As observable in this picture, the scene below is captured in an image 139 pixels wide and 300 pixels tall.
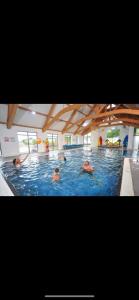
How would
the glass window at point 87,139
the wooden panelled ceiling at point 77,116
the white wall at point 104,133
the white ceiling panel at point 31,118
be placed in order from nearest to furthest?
the wooden panelled ceiling at point 77,116, the white wall at point 104,133, the white ceiling panel at point 31,118, the glass window at point 87,139

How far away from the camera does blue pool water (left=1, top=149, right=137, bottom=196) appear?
286 centimetres

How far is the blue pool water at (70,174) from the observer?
2865mm

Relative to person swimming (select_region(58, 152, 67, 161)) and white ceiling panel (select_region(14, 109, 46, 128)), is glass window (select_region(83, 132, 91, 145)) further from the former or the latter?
white ceiling panel (select_region(14, 109, 46, 128))

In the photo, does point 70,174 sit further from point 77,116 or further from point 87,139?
point 77,116

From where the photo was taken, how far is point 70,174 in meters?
4.48

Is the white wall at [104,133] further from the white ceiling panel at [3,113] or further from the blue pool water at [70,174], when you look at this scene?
the white ceiling panel at [3,113]

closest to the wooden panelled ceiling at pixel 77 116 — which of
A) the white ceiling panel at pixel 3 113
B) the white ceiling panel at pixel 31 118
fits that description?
the white ceiling panel at pixel 31 118

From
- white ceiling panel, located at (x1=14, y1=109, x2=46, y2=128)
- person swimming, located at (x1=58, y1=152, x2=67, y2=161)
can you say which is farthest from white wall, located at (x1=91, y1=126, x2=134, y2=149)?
white ceiling panel, located at (x1=14, y1=109, x2=46, y2=128)

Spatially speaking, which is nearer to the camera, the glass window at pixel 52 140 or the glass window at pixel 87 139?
the glass window at pixel 87 139

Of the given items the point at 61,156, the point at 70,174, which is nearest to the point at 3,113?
the point at 70,174

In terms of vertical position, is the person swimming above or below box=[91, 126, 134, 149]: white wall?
below
